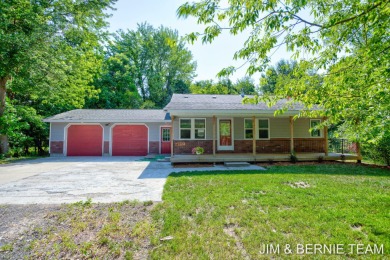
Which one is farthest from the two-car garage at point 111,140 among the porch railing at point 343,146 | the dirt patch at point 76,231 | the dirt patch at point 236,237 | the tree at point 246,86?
the tree at point 246,86

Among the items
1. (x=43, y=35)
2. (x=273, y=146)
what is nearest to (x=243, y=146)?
(x=273, y=146)

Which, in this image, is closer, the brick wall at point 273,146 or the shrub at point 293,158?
the shrub at point 293,158

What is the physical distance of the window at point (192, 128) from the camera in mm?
11695

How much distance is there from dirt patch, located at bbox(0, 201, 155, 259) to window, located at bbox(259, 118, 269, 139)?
9.00 meters

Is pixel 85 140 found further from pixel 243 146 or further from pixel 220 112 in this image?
pixel 243 146

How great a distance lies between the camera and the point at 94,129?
14.9 m

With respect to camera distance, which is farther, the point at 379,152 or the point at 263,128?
the point at 263,128

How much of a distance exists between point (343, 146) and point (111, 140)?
1556 cm

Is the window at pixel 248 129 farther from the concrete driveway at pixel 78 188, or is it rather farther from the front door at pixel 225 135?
the concrete driveway at pixel 78 188

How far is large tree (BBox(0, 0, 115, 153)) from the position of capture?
1070 centimetres

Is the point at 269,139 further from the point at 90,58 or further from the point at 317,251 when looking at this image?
the point at 90,58

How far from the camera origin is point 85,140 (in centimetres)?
1482

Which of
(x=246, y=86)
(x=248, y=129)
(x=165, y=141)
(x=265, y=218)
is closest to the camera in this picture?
(x=265, y=218)

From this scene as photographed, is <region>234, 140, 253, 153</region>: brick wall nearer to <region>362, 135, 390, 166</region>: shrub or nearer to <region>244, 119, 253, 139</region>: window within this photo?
<region>244, 119, 253, 139</region>: window
